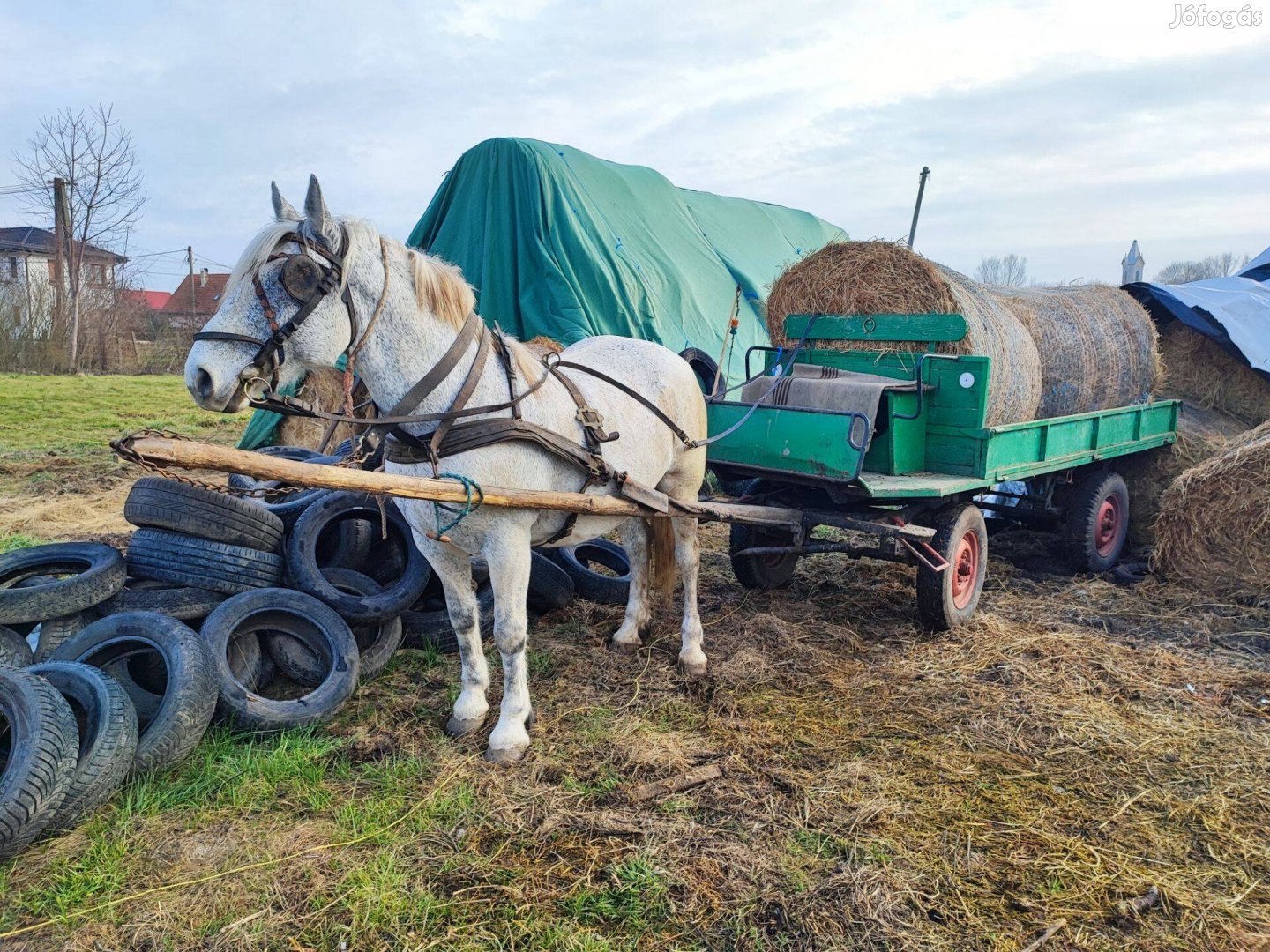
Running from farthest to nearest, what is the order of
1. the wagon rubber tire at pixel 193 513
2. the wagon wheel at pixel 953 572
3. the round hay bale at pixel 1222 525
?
the round hay bale at pixel 1222 525 → the wagon wheel at pixel 953 572 → the wagon rubber tire at pixel 193 513

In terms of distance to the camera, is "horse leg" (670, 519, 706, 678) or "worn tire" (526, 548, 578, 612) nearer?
"horse leg" (670, 519, 706, 678)

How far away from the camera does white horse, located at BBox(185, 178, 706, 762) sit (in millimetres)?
2480

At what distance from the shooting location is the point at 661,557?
14.3ft

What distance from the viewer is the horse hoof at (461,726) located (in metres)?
3.42

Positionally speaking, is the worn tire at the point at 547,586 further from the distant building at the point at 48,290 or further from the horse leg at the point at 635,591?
the distant building at the point at 48,290

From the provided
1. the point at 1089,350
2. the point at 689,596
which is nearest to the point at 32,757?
the point at 689,596

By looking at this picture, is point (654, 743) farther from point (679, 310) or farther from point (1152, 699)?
point (679, 310)

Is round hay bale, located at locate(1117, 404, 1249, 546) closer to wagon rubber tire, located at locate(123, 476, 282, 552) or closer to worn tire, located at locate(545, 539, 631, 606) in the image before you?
worn tire, located at locate(545, 539, 631, 606)

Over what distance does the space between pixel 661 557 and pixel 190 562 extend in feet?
7.73

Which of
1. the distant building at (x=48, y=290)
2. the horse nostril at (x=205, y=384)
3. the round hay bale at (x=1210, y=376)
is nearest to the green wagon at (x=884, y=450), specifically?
the horse nostril at (x=205, y=384)

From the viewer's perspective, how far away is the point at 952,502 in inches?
183

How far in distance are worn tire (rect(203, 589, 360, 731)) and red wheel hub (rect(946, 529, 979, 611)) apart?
349cm

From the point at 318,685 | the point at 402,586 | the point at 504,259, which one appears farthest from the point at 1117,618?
the point at 504,259

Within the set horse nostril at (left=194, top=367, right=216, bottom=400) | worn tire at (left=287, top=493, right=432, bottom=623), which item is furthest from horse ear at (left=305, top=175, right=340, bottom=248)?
worn tire at (left=287, top=493, right=432, bottom=623)
